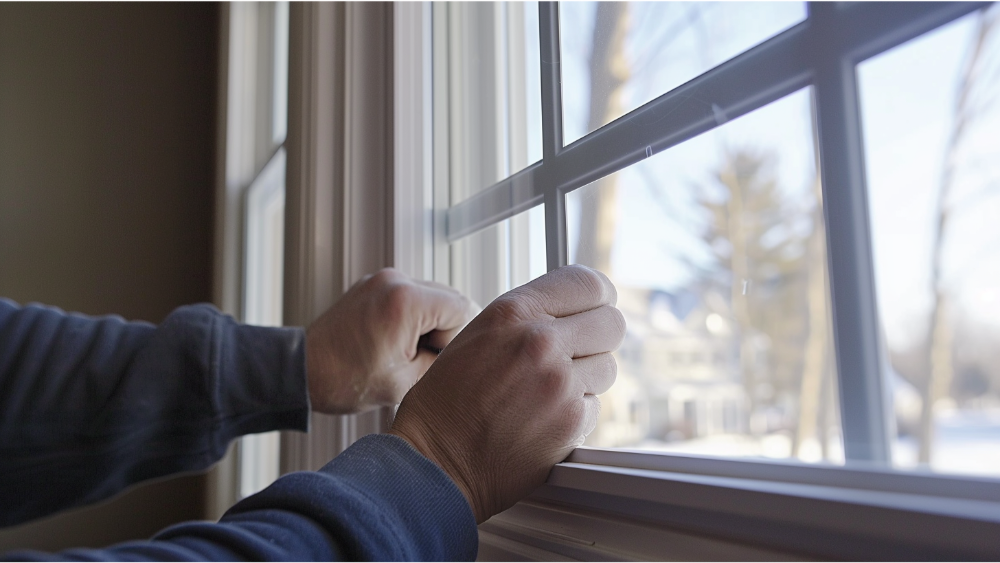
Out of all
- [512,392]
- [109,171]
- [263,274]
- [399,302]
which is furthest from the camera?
[109,171]

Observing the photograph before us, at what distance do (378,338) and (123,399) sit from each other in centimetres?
28

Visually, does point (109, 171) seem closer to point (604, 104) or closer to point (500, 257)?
point (500, 257)

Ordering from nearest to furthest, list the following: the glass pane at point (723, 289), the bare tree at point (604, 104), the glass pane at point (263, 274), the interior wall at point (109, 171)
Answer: the glass pane at point (723, 289) → the bare tree at point (604, 104) → the glass pane at point (263, 274) → the interior wall at point (109, 171)

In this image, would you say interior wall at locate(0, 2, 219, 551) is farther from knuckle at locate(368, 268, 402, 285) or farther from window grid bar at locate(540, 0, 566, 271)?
window grid bar at locate(540, 0, 566, 271)

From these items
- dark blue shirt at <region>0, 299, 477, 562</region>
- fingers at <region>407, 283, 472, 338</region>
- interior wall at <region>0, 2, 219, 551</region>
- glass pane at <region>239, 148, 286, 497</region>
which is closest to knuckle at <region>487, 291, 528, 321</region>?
fingers at <region>407, 283, 472, 338</region>

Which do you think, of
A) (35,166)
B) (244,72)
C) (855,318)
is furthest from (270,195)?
(855,318)

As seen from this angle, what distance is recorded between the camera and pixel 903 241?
375 millimetres

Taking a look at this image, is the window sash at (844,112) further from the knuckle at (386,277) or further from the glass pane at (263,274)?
the glass pane at (263,274)

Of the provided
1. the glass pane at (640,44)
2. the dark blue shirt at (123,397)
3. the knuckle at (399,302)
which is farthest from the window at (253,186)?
the glass pane at (640,44)

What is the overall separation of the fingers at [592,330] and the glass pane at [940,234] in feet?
0.63

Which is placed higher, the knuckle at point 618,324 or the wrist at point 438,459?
the knuckle at point 618,324

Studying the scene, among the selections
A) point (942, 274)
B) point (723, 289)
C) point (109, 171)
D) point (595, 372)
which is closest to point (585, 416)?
point (595, 372)

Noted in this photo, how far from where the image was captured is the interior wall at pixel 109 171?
201cm

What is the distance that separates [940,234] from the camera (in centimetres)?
36
